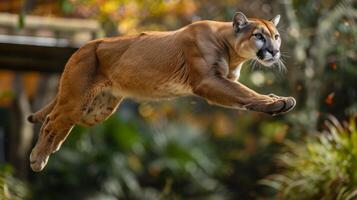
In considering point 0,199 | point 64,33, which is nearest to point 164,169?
point 64,33

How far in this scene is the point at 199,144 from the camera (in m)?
18.1

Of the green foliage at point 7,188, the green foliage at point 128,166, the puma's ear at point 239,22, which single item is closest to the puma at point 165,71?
the puma's ear at point 239,22

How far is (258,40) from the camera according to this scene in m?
6.72

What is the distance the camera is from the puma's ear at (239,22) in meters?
6.87

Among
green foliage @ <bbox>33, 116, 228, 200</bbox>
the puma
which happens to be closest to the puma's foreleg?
the puma

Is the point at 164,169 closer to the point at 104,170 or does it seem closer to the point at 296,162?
the point at 104,170

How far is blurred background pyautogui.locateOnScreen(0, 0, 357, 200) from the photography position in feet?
40.3

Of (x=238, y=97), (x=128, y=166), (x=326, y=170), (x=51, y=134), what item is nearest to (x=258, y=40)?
(x=238, y=97)

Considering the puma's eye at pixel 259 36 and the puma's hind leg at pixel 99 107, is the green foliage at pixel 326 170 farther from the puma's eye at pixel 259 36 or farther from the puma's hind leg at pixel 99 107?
the puma's eye at pixel 259 36

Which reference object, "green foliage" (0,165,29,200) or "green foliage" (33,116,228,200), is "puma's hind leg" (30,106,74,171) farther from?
"green foliage" (33,116,228,200)

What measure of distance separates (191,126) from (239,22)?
11.9 meters

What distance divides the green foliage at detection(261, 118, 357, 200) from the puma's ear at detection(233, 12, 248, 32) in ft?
13.7

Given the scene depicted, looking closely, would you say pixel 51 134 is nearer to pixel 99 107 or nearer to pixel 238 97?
pixel 99 107

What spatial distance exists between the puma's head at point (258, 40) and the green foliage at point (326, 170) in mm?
4136
